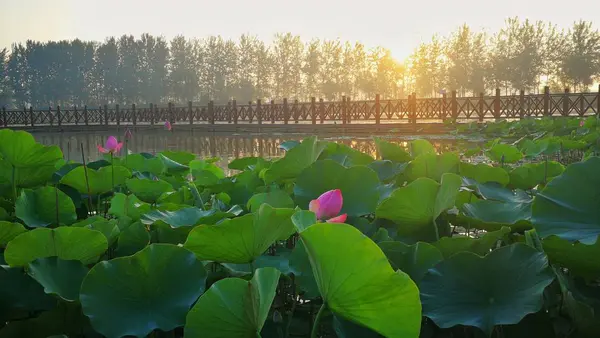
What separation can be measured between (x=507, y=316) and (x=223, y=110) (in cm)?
2560

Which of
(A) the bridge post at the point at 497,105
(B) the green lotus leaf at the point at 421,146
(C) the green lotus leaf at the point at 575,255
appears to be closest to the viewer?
(C) the green lotus leaf at the point at 575,255

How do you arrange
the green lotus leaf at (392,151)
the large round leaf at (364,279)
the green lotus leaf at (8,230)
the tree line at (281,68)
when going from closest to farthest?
the large round leaf at (364,279)
the green lotus leaf at (8,230)
the green lotus leaf at (392,151)
the tree line at (281,68)

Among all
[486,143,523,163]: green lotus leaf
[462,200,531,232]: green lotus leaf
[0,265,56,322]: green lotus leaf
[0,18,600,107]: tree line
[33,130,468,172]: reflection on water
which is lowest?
[33,130,468,172]: reflection on water

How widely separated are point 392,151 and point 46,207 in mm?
898

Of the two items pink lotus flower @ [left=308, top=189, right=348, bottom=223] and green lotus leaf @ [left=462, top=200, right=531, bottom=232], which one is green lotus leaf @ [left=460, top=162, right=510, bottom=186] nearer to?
green lotus leaf @ [left=462, top=200, right=531, bottom=232]

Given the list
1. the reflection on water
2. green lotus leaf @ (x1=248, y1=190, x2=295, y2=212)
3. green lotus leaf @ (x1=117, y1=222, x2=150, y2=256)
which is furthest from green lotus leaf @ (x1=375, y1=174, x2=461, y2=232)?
the reflection on water

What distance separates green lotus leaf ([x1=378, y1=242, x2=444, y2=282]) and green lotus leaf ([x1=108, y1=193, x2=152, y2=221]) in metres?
0.54

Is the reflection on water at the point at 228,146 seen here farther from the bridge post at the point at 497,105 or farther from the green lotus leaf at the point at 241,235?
the green lotus leaf at the point at 241,235

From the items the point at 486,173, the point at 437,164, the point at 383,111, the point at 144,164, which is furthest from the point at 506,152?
the point at 383,111

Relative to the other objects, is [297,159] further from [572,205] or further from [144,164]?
[144,164]

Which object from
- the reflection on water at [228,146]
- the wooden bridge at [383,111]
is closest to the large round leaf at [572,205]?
the reflection on water at [228,146]

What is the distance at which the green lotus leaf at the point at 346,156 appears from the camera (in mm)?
1237

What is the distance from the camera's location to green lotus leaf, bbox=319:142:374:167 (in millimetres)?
1237

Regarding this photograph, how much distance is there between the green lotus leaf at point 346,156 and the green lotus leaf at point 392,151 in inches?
4.4
